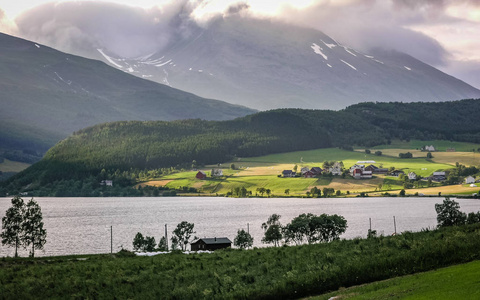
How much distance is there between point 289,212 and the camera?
13438 centimetres

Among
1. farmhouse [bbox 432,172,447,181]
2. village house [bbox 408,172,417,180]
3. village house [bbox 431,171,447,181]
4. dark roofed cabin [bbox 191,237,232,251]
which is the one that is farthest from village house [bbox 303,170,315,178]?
dark roofed cabin [bbox 191,237,232,251]

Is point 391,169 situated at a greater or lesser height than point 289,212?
greater

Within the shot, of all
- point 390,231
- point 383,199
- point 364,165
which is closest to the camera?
point 390,231

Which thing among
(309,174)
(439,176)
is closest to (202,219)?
(309,174)

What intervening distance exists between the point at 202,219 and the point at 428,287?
110 metres

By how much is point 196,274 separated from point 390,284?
14394mm

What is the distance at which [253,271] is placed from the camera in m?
35.6

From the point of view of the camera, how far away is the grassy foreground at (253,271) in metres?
30.1

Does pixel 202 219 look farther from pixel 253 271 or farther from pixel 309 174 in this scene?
pixel 253 271

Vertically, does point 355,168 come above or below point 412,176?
above

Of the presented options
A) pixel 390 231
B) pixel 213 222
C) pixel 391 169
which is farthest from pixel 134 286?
pixel 391 169

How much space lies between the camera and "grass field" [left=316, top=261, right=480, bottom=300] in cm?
2159

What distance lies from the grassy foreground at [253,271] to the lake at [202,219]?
1696 inches

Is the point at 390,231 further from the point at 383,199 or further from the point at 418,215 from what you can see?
the point at 383,199
